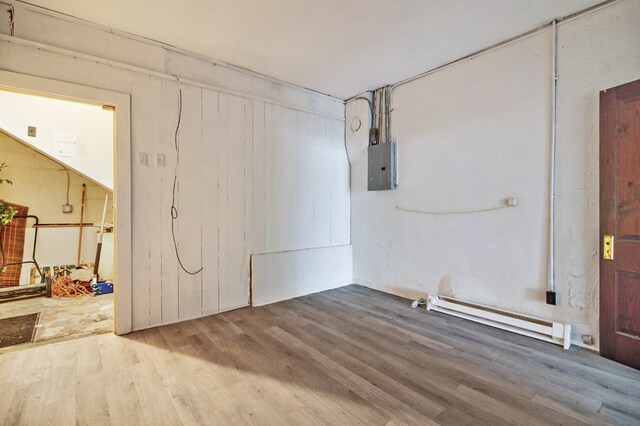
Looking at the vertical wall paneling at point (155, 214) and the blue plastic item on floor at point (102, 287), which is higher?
the vertical wall paneling at point (155, 214)

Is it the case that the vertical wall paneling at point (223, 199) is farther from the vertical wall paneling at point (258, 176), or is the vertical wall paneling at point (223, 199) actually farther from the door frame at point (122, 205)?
the door frame at point (122, 205)

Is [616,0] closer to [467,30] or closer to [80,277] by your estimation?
[467,30]

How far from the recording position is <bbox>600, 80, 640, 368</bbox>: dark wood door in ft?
6.91

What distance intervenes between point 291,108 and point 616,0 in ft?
10.0

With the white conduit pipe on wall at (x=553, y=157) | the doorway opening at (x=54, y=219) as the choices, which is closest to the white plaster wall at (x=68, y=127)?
the doorway opening at (x=54, y=219)

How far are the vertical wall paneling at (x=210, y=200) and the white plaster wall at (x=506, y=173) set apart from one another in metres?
2.11

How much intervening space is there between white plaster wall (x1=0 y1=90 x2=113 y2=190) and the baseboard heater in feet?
14.8

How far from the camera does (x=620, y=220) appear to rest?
217 cm

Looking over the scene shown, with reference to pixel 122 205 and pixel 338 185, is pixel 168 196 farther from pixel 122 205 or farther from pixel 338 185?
pixel 338 185

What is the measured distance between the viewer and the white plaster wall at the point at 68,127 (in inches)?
151

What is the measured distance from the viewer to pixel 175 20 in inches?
98.8

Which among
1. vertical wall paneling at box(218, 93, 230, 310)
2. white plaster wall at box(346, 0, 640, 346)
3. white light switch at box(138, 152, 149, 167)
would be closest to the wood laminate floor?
vertical wall paneling at box(218, 93, 230, 310)

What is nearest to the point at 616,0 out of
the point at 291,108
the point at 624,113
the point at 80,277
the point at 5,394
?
the point at 624,113

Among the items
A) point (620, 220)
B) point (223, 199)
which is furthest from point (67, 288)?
point (620, 220)
